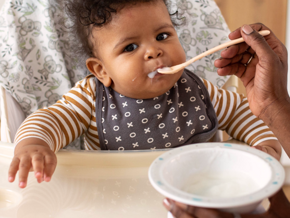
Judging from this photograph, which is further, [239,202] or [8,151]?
[8,151]

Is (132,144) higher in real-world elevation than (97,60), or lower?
lower

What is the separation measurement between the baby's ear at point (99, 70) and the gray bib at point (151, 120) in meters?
0.02

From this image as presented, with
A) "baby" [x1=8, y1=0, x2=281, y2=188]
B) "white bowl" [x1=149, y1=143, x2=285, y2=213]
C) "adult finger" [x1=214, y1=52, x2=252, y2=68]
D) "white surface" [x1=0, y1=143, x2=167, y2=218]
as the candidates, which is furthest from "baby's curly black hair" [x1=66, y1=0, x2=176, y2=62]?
"white bowl" [x1=149, y1=143, x2=285, y2=213]

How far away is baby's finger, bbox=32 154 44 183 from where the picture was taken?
1.92ft

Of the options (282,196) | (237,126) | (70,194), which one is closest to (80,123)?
(70,194)

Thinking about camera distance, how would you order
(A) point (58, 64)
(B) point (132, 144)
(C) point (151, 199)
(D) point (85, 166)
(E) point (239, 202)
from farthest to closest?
(A) point (58, 64), (B) point (132, 144), (D) point (85, 166), (C) point (151, 199), (E) point (239, 202)

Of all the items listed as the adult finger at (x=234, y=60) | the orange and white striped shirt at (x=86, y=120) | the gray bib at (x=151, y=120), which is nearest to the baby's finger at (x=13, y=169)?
the orange and white striped shirt at (x=86, y=120)

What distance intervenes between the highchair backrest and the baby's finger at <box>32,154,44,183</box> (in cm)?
38

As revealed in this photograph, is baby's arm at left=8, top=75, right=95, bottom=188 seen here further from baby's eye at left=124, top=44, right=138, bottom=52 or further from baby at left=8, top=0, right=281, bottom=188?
baby's eye at left=124, top=44, right=138, bottom=52

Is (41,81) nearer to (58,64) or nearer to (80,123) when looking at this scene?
(58,64)

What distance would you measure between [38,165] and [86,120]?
302mm

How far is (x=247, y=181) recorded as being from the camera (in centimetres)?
43

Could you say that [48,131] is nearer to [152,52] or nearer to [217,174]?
[152,52]

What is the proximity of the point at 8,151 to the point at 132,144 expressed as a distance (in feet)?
1.07
